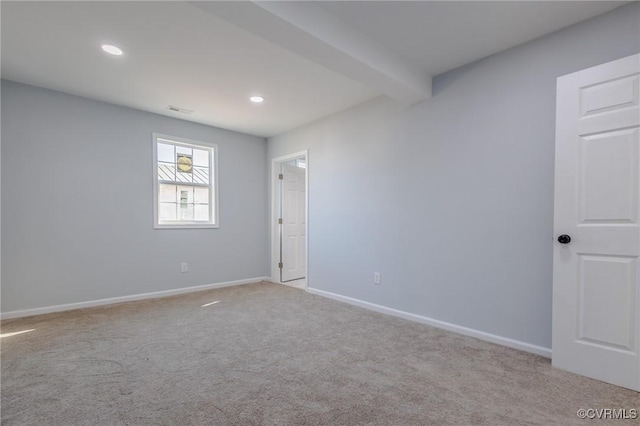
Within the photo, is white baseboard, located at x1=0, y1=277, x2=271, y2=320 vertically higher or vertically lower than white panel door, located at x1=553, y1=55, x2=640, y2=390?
lower

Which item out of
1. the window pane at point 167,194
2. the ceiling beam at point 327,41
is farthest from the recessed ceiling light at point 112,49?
the window pane at point 167,194

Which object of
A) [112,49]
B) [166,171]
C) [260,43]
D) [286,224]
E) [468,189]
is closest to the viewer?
[260,43]

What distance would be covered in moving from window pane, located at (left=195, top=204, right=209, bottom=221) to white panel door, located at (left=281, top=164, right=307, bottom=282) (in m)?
1.26

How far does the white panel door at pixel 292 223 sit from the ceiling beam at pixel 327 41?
2.77m

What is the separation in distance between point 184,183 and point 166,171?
Result: 0.30 meters

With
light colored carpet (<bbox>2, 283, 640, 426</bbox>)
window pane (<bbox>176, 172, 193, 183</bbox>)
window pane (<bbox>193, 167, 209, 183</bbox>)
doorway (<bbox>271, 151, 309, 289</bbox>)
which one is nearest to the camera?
light colored carpet (<bbox>2, 283, 640, 426</bbox>)

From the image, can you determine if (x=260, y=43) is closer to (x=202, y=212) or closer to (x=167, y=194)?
(x=167, y=194)

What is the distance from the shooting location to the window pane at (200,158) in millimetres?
4690

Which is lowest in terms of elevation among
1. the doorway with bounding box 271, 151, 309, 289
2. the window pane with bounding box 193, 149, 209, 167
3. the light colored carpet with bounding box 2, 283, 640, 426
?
the light colored carpet with bounding box 2, 283, 640, 426

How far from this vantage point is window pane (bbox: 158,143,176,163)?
14.3ft

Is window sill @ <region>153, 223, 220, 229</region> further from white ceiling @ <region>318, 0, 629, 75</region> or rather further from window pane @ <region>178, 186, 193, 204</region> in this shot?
white ceiling @ <region>318, 0, 629, 75</region>

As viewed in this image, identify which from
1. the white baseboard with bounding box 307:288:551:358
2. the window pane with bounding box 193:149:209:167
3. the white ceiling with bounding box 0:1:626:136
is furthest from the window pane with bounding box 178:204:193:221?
the white baseboard with bounding box 307:288:551:358

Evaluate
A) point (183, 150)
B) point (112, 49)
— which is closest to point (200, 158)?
point (183, 150)

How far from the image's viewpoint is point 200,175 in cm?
473
